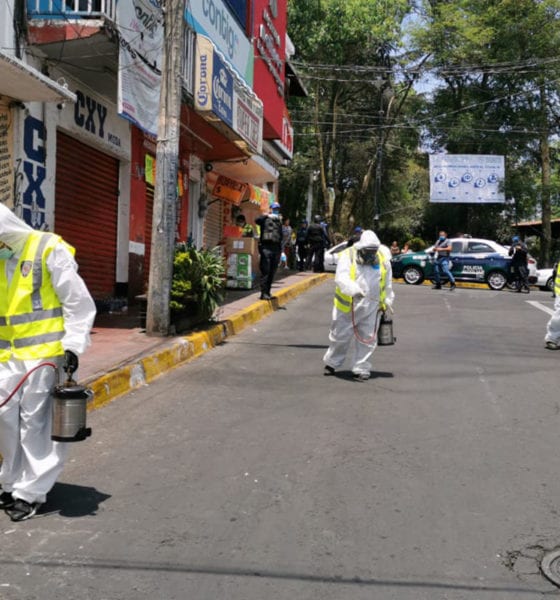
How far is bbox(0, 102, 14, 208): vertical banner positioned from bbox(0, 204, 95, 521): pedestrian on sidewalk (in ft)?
16.2

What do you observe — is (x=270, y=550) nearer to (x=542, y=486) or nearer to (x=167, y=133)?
(x=542, y=486)

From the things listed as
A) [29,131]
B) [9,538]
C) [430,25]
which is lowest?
[9,538]

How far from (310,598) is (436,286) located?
17986 millimetres

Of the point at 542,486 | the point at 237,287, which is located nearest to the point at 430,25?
the point at 237,287

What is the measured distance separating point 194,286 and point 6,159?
2850 millimetres

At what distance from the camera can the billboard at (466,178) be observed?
28.4 metres

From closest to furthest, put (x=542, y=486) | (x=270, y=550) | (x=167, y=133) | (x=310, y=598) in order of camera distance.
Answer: (x=310, y=598), (x=270, y=550), (x=542, y=486), (x=167, y=133)

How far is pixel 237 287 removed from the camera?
52.1 ft

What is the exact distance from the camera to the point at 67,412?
12.8ft

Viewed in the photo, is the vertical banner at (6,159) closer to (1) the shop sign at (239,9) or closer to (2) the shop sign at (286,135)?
(1) the shop sign at (239,9)

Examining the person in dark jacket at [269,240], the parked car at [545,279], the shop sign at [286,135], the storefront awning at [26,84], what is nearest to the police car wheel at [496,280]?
the parked car at [545,279]

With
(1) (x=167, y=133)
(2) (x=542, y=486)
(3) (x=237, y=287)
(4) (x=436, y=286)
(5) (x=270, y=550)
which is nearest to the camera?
(5) (x=270, y=550)

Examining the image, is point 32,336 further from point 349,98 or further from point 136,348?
point 349,98

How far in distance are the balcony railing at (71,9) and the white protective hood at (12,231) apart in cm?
535
